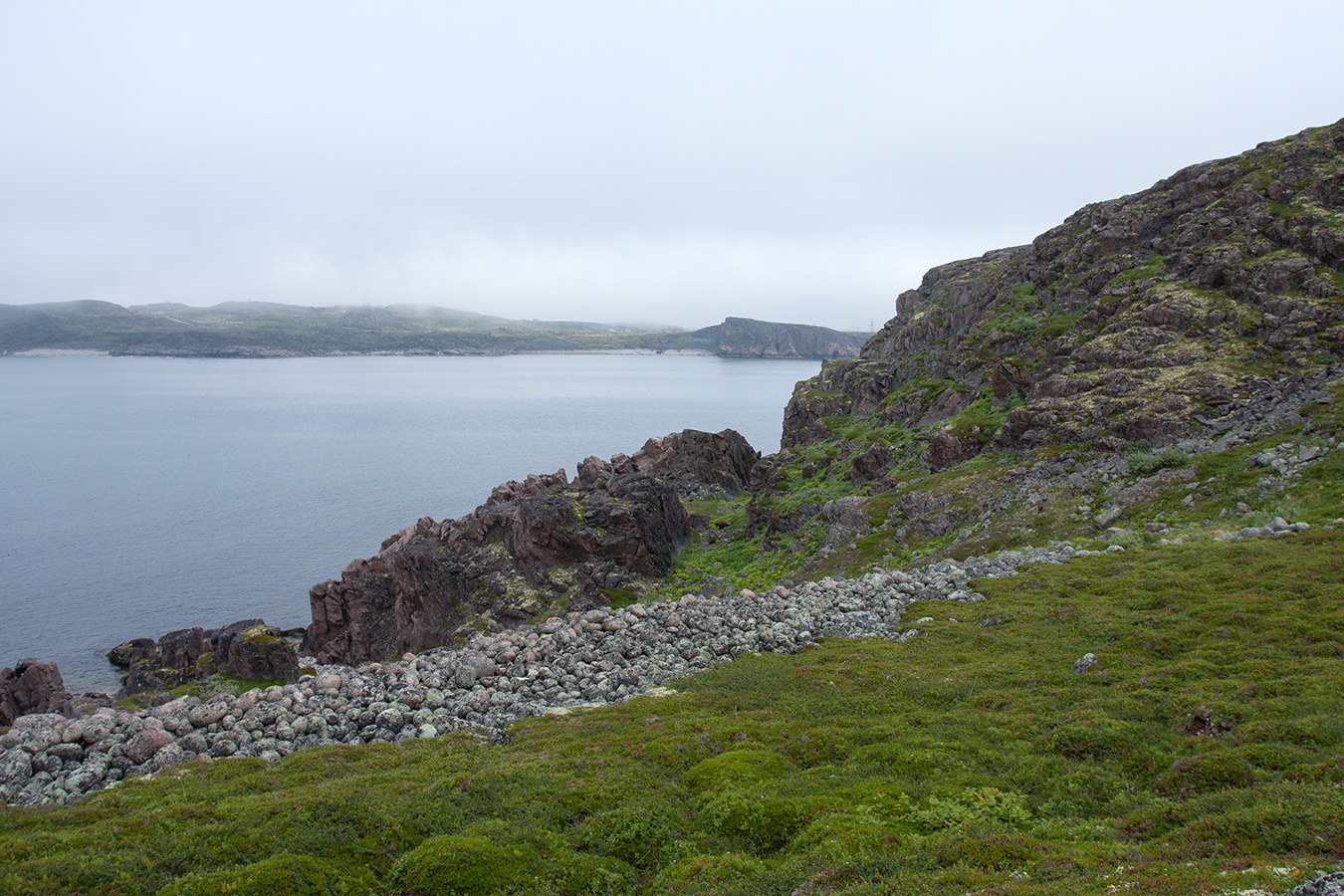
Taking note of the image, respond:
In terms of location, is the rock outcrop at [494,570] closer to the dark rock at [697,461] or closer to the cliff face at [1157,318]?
the dark rock at [697,461]

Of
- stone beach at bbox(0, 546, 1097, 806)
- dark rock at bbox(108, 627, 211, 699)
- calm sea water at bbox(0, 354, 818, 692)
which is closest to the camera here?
stone beach at bbox(0, 546, 1097, 806)

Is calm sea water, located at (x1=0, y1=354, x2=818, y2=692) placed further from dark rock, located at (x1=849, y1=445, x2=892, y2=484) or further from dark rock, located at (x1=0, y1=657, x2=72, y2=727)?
dark rock, located at (x1=849, y1=445, x2=892, y2=484)

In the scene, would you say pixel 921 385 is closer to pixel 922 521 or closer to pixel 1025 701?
pixel 922 521

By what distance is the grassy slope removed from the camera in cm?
1095

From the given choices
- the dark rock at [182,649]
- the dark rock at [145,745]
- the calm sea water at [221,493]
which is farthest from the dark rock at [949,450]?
the calm sea water at [221,493]

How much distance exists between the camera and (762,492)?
63250 millimetres

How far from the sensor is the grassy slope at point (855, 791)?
10.9 meters

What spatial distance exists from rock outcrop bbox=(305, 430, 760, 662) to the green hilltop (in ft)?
67.3

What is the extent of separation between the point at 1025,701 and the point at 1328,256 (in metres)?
39.8

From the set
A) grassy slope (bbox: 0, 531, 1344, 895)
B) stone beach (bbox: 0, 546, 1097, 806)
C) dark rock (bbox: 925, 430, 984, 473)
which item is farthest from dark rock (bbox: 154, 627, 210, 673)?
dark rock (bbox: 925, 430, 984, 473)

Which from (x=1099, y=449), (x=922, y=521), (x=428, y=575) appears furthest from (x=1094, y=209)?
(x=428, y=575)

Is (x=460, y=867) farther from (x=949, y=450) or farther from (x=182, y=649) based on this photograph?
(x=182, y=649)

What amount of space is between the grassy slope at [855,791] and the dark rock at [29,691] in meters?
36.4

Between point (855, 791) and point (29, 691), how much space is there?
5136cm
